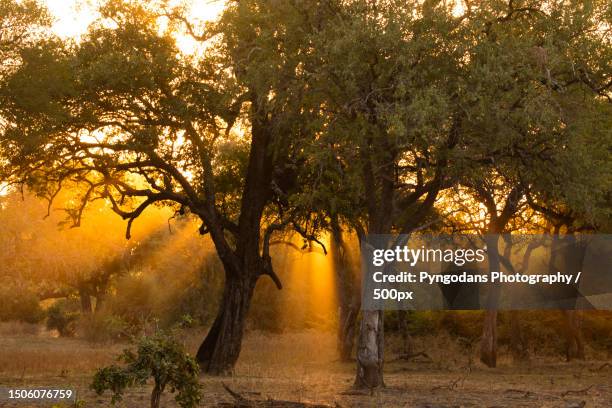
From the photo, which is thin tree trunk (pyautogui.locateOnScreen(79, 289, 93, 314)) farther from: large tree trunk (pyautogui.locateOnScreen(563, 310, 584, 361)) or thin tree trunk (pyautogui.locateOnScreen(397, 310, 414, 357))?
large tree trunk (pyautogui.locateOnScreen(563, 310, 584, 361))

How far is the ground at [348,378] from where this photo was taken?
67.1 feet

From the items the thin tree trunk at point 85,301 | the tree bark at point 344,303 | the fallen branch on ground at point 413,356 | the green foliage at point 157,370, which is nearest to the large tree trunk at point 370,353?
the green foliage at point 157,370

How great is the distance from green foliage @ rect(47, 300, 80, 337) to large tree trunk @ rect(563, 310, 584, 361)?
32.8 meters

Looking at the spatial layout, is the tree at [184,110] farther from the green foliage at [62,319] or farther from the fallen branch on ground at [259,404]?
the green foliage at [62,319]

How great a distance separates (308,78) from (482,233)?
1900 centimetres

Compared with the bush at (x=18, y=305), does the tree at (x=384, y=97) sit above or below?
above

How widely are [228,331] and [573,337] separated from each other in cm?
1879

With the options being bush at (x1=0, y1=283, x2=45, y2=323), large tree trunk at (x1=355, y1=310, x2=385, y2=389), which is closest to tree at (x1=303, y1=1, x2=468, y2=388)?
large tree trunk at (x1=355, y1=310, x2=385, y2=389)

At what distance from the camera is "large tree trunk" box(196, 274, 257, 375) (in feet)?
94.2

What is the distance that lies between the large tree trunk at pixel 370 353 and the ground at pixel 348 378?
1.47 ft

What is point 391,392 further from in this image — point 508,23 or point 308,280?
point 308,280

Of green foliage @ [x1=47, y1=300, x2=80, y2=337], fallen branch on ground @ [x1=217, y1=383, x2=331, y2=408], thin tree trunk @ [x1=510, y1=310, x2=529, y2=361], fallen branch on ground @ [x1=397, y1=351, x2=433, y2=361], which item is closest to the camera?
fallen branch on ground @ [x1=217, y1=383, x2=331, y2=408]

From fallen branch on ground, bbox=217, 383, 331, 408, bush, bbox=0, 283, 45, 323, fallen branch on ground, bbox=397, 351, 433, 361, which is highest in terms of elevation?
bush, bbox=0, 283, 45, 323

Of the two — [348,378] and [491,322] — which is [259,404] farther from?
[491,322]
